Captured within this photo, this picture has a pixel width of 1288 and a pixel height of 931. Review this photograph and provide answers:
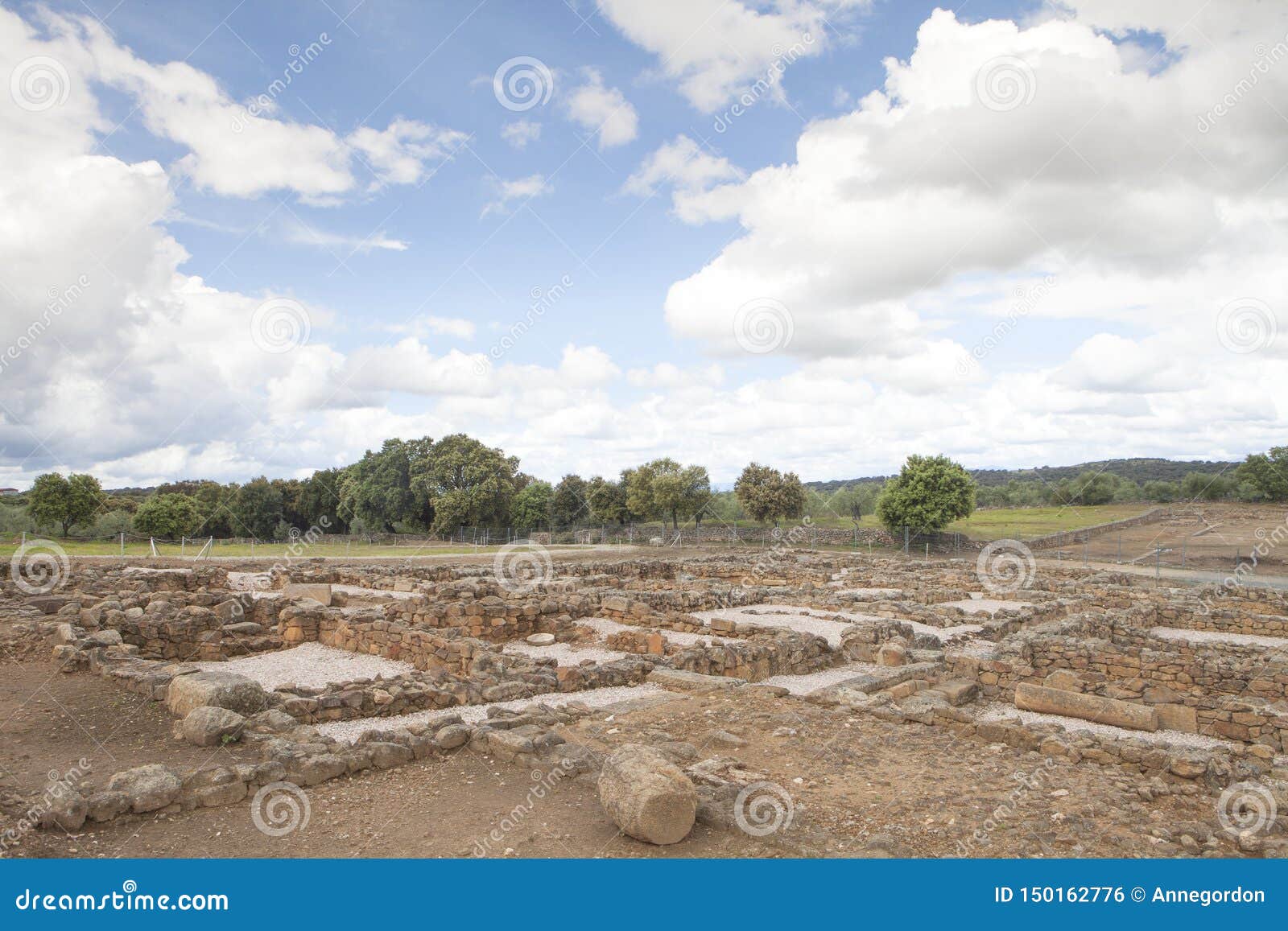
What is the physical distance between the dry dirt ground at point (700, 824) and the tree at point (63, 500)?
4776cm

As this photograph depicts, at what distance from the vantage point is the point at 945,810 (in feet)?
20.9

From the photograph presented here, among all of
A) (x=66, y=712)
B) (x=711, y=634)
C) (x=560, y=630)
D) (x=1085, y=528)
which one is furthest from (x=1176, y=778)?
(x=1085, y=528)

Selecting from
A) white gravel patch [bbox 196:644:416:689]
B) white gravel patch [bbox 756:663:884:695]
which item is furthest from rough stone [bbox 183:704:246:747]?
white gravel patch [bbox 756:663:884:695]

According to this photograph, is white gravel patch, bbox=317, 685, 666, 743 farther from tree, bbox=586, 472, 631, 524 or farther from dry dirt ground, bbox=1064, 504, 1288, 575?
tree, bbox=586, 472, 631, 524

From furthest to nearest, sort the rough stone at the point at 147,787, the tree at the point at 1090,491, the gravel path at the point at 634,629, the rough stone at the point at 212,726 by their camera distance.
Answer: the tree at the point at 1090,491
the gravel path at the point at 634,629
the rough stone at the point at 212,726
the rough stone at the point at 147,787

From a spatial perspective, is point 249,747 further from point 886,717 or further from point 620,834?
point 886,717

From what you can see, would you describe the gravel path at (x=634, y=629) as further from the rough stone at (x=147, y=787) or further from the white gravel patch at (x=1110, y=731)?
the rough stone at (x=147, y=787)

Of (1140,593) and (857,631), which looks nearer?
(857,631)

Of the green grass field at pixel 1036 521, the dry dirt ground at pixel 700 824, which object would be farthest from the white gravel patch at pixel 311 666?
the green grass field at pixel 1036 521

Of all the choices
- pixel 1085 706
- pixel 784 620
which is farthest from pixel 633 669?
pixel 784 620

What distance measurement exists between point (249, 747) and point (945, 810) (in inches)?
276

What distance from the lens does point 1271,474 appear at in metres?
59.5

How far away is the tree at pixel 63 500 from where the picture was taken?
4678cm

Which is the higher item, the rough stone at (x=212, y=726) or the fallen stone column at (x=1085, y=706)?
the rough stone at (x=212, y=726)
